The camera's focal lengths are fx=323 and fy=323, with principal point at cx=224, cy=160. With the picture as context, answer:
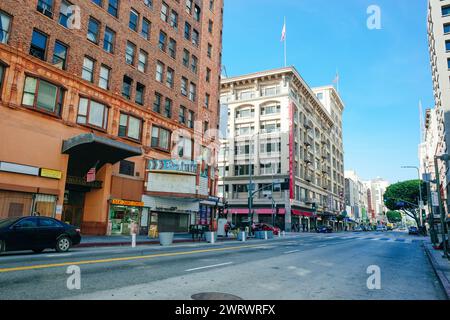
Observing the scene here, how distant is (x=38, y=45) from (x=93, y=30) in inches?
220

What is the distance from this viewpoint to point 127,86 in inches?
1158

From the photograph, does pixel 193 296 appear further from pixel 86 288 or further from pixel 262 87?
pixel 262 87

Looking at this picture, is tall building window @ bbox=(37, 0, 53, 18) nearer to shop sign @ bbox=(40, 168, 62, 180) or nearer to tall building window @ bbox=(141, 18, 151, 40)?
tall building window @ bbox=(141, 18, 151, 40)

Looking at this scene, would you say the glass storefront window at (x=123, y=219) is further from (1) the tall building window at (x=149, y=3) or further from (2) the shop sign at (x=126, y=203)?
(1) the tall building window at (x=149, y=3)

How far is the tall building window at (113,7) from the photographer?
28.2 m

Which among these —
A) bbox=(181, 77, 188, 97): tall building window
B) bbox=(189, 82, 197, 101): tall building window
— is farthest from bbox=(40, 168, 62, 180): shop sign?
bbox=(189, 82, 197, 101): tall building window

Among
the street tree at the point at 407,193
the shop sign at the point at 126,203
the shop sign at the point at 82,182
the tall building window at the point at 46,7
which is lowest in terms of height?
the shop sign at the point at 126,203

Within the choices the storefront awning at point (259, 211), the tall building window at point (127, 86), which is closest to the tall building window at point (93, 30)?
the tall building window at point (127, 86)

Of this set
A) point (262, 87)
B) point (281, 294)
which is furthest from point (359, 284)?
point (262, 87)

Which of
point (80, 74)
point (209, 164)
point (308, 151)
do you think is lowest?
point (209, 164)

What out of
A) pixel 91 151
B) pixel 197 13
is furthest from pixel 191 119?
pixel 91 151

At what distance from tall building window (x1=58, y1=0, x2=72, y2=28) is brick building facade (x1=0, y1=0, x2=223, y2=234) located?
75mm

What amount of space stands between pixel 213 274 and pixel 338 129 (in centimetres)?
10152

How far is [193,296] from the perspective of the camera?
21.0ft
